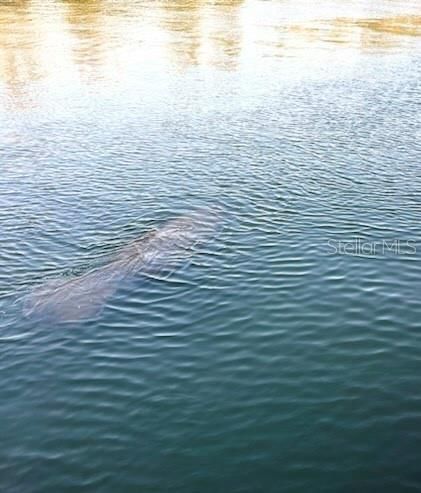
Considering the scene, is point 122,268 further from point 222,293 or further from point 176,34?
point 176,34

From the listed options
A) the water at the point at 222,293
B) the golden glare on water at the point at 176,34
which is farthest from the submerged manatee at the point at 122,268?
the golden glare on water at the point at 176,34

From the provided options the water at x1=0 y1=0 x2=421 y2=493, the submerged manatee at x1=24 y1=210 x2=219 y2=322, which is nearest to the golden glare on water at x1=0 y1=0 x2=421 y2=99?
the water at x1=0 y1=0 x2=421 y2=493

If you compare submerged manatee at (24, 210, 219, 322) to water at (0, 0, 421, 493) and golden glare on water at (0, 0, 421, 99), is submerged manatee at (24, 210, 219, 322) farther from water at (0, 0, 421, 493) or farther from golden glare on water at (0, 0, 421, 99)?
golden glare on water at (0, 0, 421, 99)

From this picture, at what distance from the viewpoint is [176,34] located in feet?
326

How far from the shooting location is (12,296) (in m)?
26.2

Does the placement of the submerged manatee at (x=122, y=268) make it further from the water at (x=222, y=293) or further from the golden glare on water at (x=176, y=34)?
the golden glare on water at (x=176, y=34)

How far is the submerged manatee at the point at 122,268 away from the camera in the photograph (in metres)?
25.0

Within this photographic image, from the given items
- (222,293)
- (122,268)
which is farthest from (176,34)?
(222,293)

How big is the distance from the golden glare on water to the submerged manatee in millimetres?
39685

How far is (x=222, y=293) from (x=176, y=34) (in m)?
81.7

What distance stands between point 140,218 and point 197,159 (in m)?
11.1

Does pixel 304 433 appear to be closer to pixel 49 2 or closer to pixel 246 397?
pixel 246 397

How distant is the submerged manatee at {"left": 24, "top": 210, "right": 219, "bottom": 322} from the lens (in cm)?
2495

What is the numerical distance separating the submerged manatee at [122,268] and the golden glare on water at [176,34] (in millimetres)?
39685
